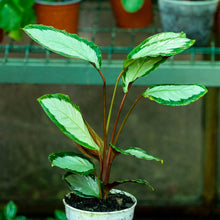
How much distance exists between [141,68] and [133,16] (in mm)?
488

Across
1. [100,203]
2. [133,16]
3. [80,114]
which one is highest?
[133,16]

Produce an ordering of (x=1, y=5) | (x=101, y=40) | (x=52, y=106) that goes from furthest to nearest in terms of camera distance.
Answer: (x=101, y=40)
(x=1, y=5)
(x=52, y=106)

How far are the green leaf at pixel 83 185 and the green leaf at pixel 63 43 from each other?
0.70 feet

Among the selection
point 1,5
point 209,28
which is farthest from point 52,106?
point 209,28

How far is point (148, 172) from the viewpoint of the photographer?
190 centimetres

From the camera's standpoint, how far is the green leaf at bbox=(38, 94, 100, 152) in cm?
80

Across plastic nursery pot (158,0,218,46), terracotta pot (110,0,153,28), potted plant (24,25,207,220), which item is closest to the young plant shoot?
potted plant (24,25,207,220)

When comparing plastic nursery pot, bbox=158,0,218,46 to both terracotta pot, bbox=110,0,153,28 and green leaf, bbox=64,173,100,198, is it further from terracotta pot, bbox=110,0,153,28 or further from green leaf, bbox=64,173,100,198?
green leaf, bbox=64,173,100,198

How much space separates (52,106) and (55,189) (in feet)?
3.83

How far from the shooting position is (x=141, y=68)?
0.87 m

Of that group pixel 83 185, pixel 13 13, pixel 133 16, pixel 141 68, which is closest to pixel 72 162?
pixel 83 185

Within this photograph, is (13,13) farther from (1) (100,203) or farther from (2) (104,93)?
(1) (100,203)

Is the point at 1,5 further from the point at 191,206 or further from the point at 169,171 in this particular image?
the point at 191,206

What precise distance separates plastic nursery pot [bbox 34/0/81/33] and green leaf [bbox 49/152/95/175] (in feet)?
1.53
